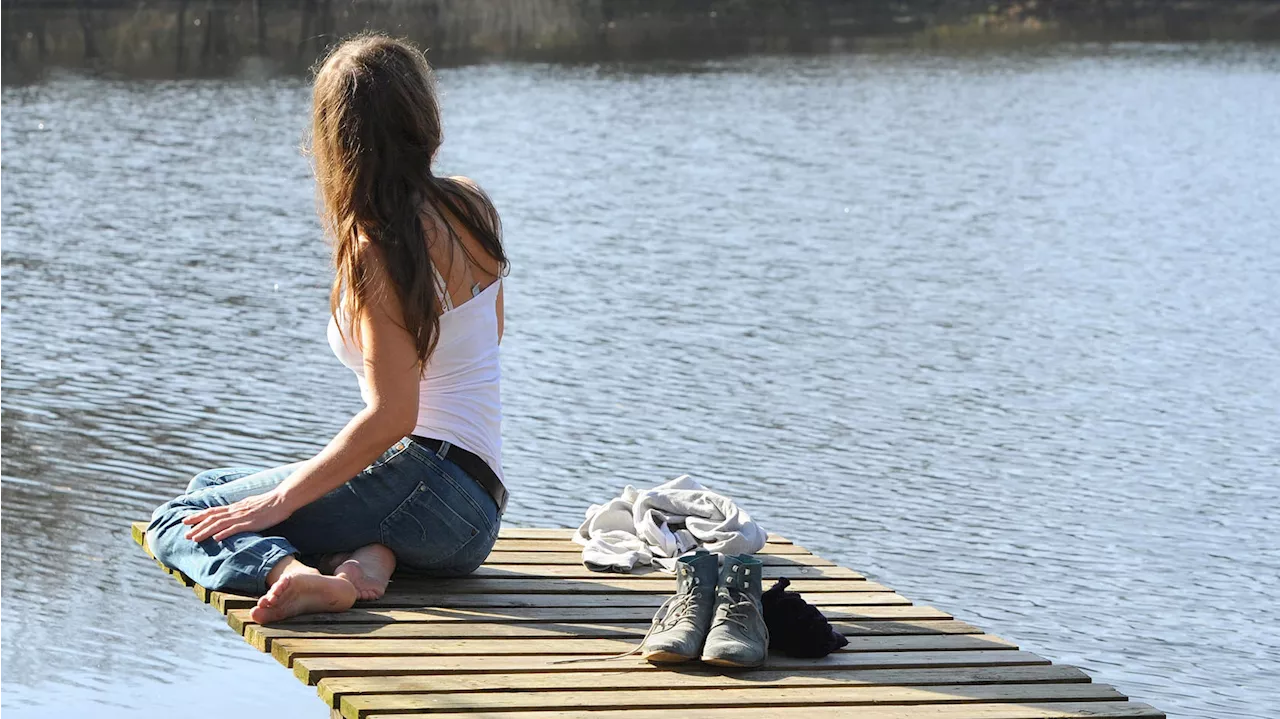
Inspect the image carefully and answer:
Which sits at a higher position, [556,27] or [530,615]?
[556,27]

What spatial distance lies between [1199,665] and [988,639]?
78.5 inches

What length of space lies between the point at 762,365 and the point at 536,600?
5.54 metres

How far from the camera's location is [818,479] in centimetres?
729

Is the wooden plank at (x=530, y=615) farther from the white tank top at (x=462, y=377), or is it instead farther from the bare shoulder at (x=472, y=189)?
the bare shoulder at (x=472, y=189)

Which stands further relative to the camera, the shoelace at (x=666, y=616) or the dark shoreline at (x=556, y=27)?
the dark shoreline at (x=556, y=27)

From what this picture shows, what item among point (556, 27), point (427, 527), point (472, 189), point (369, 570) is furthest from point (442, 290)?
point (556, 27)

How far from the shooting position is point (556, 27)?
126 feet

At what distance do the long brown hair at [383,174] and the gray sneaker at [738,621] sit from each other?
0.79m

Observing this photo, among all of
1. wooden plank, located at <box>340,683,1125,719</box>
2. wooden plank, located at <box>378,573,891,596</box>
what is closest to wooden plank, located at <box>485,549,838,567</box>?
wooden plank, located at <box>378,573,891,596</box>

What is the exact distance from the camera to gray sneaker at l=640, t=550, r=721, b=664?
3.40 metres

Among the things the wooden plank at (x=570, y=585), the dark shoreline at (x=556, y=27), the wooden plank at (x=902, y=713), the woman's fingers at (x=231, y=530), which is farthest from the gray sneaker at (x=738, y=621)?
the dark shoreline at (x=556, y=27)

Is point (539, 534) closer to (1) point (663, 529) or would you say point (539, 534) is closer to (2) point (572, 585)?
(1) point (663, 529)

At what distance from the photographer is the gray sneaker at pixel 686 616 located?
3400 mm

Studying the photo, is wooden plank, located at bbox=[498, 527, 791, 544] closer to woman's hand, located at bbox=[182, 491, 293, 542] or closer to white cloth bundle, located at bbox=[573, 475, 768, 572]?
white cloth bundle, located at bbox=[573, 475, 768, 572]
